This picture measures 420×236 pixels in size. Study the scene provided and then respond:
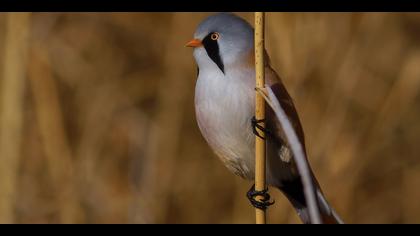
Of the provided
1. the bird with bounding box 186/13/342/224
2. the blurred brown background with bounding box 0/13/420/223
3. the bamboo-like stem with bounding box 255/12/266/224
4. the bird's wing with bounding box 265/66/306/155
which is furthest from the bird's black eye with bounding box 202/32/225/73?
the blurred brown background with bounding box 0/13/420/223

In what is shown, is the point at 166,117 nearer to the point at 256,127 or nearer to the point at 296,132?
the point at 296,132

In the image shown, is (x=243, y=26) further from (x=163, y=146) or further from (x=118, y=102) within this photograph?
(x=118, y=102)

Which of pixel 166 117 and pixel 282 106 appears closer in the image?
pixel 282 106

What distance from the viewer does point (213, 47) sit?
163 cm

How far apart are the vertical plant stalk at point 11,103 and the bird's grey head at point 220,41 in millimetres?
1098

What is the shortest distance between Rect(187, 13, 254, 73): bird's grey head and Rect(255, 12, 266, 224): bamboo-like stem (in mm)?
248

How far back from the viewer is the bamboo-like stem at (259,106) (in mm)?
1241

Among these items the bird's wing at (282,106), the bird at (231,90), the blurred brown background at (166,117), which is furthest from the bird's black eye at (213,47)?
the blurred brown background at (166,117)

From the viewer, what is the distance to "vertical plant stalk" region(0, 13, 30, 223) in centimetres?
255

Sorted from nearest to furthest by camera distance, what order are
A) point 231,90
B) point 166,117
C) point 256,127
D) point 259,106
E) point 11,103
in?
point 259,106, point 256,127, point 231,90, point 11,103, point 166,117

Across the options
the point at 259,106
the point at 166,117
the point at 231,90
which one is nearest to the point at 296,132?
the point at 231,90

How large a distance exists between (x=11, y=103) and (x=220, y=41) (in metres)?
1.17

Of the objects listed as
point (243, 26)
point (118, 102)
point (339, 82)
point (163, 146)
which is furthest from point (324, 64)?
point (243, 26)

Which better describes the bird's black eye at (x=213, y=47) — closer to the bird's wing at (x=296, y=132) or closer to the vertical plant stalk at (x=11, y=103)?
the bird's wing at (x=296, y=132)
